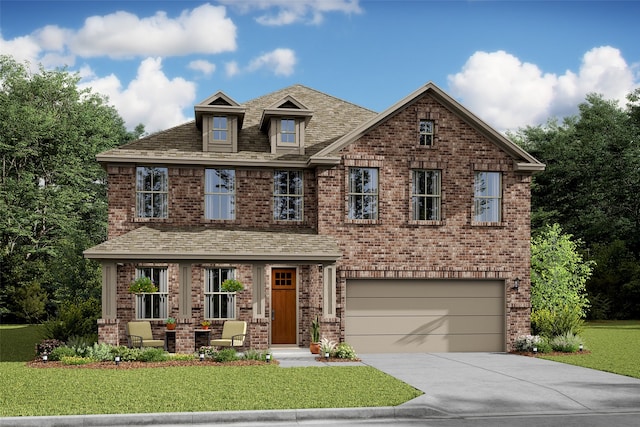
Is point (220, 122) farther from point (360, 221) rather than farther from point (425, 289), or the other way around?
point (425, 289)

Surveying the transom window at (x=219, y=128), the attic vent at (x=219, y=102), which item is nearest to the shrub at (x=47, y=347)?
the transom window at (x=219, y=128)

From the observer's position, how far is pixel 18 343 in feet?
82.2

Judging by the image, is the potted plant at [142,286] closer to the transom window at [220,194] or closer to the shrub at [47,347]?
the shrub at [47,347]

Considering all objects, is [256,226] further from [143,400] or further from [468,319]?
[143,400]

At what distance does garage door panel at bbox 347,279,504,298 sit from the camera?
22359 mm

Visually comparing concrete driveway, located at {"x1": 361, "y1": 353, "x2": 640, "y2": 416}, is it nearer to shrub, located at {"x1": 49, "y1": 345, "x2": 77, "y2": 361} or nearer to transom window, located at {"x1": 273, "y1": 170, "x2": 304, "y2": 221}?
transom window, located at {"x1": 273, "y1": 170, "x2": 304, "y2": 221}

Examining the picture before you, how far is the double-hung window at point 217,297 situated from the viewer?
22453mm

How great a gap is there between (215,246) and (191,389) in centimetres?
794

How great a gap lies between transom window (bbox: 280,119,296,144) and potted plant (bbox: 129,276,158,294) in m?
6.62

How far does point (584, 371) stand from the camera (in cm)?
1723

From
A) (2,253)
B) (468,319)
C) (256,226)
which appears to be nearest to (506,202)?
(468,319)

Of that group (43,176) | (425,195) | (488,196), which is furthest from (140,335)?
(43,176)

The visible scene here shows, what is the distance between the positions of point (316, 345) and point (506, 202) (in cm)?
806

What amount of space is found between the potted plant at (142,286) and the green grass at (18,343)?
349cm
